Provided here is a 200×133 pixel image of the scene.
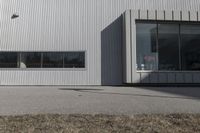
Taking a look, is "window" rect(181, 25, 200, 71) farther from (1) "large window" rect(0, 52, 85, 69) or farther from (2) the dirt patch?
(2) the dirt patch

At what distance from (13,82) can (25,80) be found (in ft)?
2.42

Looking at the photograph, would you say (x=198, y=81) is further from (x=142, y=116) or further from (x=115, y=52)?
(x=142, y=116)


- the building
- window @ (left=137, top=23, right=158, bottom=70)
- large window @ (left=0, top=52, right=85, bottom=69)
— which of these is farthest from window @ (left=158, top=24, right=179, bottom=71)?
large window @ (left=0, top=52, right=85, bottom=69)

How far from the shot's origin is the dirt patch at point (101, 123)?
23.2ft

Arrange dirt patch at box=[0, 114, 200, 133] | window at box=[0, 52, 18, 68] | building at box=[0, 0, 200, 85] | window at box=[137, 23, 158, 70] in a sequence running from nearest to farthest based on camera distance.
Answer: dirt patch at box=[0, 114, 200, 133]
window at box=[137, 23, 158, 70]
building at box=[0, 0, 200, 85]
window at box=[0, 52, 18, 68]

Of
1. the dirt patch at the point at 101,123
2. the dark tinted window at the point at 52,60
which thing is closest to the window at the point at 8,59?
the dark tinted window at the point at 52,60

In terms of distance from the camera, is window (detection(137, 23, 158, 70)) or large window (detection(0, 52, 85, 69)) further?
large window (detection(0, 52, 85, 69))

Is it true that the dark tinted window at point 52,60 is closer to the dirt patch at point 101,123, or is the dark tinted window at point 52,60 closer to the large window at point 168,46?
the large window at point 168,46

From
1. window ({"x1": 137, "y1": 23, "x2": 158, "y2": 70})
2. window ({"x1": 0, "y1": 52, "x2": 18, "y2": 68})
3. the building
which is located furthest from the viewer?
window ({"x1": 0, "y1": 52, "x2": 18, "y2": 68})

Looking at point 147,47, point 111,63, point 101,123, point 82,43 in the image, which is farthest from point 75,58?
point 101,123

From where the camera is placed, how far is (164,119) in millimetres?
8016

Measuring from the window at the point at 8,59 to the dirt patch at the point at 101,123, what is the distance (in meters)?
13.2

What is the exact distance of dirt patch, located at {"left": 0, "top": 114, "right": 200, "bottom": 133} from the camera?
23.2 ft

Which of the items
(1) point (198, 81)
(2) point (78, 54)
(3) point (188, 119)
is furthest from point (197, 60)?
(3) point (188, 119)
